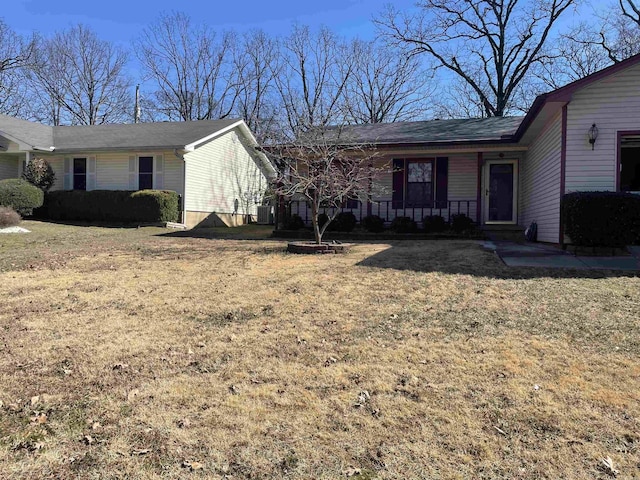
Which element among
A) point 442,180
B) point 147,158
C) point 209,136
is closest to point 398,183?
point 442,180

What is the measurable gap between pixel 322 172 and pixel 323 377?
7529 mm

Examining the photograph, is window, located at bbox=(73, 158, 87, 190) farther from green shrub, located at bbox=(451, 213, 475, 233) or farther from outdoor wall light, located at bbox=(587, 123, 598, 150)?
outdoor wall light, located at bbox=(587, 123, 598, 150)

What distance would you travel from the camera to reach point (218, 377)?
11.8 ft

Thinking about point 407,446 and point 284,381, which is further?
point 284,381

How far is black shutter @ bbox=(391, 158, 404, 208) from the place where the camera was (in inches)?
583

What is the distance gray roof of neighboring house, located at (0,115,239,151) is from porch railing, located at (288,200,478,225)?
6.61 m

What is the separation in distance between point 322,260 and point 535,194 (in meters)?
7.25

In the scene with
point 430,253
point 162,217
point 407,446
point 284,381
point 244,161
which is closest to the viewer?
point 407,446

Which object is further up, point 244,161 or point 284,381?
point 244,161

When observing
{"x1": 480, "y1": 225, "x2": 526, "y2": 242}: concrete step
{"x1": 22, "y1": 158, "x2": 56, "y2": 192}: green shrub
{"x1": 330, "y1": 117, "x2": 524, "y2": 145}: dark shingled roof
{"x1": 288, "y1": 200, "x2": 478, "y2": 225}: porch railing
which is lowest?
{"x1": 480, "y1": 225, "x2": 526, "y2": 242}: concrete step

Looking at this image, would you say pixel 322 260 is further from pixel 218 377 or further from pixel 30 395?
pixel 30 395

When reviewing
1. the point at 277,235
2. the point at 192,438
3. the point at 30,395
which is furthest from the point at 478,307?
the point at 277,235

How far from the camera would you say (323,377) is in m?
3.58

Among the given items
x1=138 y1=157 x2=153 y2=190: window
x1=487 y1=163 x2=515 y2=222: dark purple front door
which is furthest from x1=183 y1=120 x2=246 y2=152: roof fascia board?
x1=487 y1=163 x2=515 y2=222: dark purple front door
